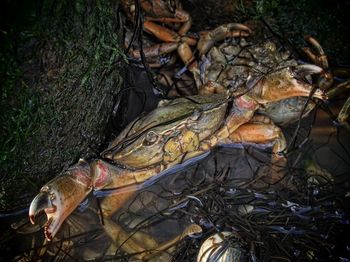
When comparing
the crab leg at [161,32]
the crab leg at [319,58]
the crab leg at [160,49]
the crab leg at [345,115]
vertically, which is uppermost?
the crab leg at [161,32]

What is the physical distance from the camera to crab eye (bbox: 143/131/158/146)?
3.54 meters

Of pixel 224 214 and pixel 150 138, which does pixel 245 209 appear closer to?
pixel 224 214

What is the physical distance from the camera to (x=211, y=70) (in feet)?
14.5

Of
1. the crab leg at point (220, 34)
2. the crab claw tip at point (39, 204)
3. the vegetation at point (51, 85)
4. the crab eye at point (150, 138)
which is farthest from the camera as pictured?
the crab leg at point (220, 34)

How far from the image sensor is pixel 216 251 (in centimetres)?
316

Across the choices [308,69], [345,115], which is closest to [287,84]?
[308,69]

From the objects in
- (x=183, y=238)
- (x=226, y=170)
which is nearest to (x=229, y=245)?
(x=183, y=238)

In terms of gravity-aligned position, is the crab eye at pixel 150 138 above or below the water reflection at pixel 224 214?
above

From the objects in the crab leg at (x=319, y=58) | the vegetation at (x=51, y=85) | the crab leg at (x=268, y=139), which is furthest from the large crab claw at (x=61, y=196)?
the crab leg at (x=319, y=58)

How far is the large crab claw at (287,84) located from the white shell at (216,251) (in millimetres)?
1245

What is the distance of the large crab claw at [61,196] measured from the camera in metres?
3.04

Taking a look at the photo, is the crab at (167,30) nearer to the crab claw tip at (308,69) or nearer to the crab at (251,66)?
the crab at (251,66)

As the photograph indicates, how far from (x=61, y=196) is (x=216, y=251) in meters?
1.24

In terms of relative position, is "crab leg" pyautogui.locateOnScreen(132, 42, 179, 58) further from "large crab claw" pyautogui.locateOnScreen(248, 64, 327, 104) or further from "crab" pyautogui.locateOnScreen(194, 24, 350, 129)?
"large crab claw" pyautogui.locateOnScreen(248, 64, 327, 104)
